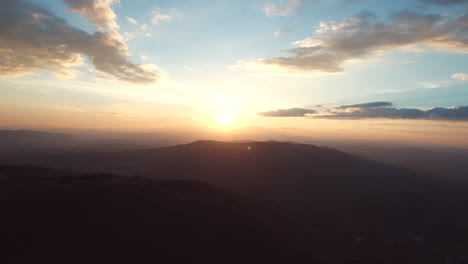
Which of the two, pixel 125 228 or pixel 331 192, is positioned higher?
pixel 125 228

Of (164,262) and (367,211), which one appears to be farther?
(367,211)

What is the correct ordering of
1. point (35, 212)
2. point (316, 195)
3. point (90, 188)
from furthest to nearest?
point (316, 195)
point (90, 188)
point (35, 212)

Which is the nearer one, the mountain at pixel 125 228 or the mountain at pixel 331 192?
the mountain at pixel 125 228

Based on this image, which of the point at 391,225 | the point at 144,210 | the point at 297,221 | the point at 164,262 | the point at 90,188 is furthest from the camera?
the point at 391,225

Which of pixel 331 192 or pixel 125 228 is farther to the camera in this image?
pixel 331 192

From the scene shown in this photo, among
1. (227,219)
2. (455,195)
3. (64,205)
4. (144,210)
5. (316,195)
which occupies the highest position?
(64,205)

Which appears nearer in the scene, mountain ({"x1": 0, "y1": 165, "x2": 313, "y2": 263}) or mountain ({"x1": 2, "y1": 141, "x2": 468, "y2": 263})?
mountain ({"x1": 0, "y1": 165, "x2": 313, "y2": 263})

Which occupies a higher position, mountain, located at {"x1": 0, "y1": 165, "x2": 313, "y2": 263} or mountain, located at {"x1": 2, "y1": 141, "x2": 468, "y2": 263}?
mountain, located at {"x1": 0, "y1": 165, "x2": 313, "y2": 263}

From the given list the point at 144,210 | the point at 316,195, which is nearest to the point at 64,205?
the point at 144,210

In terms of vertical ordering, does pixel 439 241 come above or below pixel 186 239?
below

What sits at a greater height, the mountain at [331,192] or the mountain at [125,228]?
the mountain at [125,228]

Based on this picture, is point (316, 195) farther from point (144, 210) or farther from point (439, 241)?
point (144, 210)
